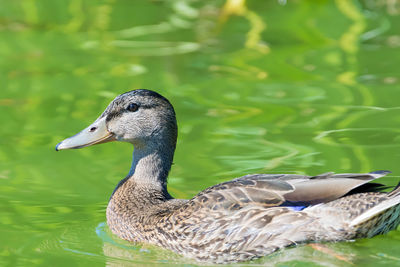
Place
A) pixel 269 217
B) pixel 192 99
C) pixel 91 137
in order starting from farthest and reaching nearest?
pixel 192 99
pixel 91 137
pixel 269 217

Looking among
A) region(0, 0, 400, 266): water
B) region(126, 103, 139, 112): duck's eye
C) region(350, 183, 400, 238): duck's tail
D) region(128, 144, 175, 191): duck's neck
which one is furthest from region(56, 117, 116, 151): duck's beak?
region(350, 183, 400, 238): duck's tail

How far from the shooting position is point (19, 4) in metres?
17.0

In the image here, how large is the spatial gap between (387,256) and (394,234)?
538 mm

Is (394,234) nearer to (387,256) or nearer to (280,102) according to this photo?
(387,256)

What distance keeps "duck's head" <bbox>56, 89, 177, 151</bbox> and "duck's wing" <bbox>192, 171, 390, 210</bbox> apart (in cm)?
112

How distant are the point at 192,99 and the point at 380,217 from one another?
16.5ft

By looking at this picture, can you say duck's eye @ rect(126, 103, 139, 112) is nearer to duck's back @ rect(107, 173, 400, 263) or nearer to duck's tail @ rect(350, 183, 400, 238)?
duck's back @ rect(107, 173, 400, 263)

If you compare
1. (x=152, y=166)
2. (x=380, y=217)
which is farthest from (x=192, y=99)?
(x=380, y=217)

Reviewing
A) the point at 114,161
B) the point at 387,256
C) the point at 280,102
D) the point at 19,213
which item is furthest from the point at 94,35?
the point at 387,256

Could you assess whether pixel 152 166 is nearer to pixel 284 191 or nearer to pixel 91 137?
pixel 91 137

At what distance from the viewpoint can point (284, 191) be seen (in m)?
7.43

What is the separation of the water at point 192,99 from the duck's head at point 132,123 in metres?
0.78

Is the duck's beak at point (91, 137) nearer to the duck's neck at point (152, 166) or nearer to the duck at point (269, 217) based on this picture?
the duck's neck at point (152, 166)

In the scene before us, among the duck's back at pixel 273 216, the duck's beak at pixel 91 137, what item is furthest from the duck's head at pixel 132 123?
the duck's back at pixel 273 216
